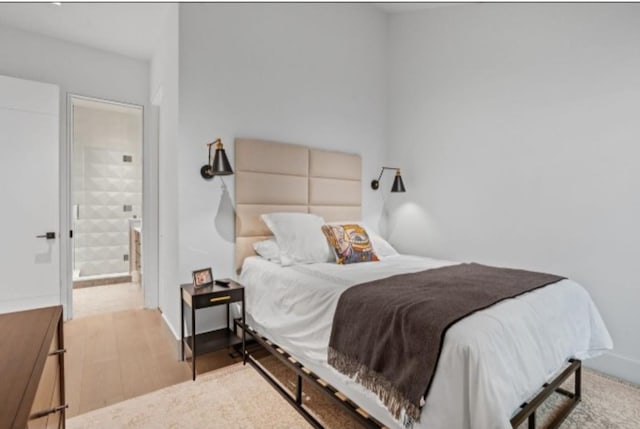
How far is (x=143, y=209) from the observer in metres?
3.64

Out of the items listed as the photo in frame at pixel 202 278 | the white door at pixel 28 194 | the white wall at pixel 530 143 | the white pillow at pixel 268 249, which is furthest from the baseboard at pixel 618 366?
the white door at pixel 28 194

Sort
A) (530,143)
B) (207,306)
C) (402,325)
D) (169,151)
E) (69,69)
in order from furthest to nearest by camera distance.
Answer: (69,69), (169,151), (530,143), (207,306), (402,325)

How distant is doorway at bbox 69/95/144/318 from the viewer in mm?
5014

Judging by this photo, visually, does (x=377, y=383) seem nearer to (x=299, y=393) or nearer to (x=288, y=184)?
(x=299, y=393)

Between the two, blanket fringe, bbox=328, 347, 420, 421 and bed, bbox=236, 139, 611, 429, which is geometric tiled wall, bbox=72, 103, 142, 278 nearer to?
bed, bbox=236, 139, 611, 429

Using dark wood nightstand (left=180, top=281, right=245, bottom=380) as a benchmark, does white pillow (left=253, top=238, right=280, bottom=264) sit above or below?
above

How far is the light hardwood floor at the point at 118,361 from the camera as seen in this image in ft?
6.94

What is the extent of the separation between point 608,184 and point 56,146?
4.74 metres

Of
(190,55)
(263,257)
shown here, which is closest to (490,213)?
(263,257)

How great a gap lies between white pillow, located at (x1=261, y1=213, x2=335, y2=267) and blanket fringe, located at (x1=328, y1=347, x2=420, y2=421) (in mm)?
942

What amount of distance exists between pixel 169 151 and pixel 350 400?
2468 mm

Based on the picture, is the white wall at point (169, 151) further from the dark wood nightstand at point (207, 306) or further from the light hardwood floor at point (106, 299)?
Result: the light hardwood floor at point (106, 299)

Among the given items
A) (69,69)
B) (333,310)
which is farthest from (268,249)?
(69,69)

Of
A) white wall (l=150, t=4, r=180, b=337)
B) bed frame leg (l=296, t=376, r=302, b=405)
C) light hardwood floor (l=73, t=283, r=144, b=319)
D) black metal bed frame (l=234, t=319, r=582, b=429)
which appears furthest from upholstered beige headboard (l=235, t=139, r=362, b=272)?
light hardwood floor (l=73, t=283, r=144, b=319)
